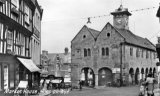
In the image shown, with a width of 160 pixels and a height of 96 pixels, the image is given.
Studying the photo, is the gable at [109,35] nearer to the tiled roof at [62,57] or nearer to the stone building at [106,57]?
the stone building at [106,57]

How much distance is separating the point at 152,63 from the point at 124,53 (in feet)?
54.2

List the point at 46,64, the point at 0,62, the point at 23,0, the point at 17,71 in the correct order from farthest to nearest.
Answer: the point at 46,64 < the point at 23,0 < the point at 17,71 < the point at 0,62

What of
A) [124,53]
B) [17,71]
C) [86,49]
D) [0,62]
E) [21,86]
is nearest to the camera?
[0,62]

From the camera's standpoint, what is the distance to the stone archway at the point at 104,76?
45.4m

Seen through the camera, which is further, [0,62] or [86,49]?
[86,49]

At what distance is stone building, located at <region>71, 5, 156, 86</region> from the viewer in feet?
146

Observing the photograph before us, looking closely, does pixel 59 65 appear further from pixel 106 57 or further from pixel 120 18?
pixel 106 57

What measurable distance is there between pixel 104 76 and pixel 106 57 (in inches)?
115

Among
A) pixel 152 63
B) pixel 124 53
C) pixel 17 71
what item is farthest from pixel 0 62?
pixel 152 63

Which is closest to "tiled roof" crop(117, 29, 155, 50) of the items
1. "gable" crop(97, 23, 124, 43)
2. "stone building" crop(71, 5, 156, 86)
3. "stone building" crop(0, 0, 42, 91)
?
"stone building" crop(71, 5, 156, 86)

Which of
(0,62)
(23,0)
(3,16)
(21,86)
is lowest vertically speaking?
(21,86)

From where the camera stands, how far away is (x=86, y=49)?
157 ft

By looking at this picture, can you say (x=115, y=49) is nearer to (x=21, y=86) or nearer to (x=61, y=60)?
(x=21, y=86)

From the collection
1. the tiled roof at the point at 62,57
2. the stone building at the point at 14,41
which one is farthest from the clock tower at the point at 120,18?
the stone building at the point at 14,41
